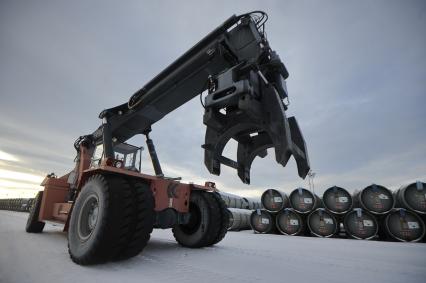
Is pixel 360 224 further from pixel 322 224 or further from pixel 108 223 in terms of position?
pixel 108 223

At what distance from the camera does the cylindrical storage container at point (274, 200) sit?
928 centimetres

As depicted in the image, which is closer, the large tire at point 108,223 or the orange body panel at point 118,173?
the large tire at point 108,223

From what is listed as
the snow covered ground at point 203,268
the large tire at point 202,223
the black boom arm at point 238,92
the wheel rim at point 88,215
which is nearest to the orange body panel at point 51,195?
the snow covered ground at point 203,268

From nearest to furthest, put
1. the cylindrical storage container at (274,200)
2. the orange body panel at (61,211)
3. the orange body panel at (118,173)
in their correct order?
the orange body panel at (118,173)
the orange body panel at (61,211)
the cylindrical storage container at (274,200)

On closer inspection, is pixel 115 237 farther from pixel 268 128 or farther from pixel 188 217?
pixel 268 128

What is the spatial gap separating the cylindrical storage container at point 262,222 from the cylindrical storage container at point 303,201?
3.43 feet

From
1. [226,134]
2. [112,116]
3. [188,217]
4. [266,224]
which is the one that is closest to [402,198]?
[266,224]

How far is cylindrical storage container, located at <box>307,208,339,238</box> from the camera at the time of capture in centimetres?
810

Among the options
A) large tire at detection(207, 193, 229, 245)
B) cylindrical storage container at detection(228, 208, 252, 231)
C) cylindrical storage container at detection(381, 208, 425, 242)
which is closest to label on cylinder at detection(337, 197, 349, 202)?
cylindrical storage container at detection(381, 208, 425, 242)

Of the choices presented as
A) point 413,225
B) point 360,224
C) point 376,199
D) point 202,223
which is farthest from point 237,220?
point 202,223

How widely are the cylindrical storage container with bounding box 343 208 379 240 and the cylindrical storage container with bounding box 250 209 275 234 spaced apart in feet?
8.38

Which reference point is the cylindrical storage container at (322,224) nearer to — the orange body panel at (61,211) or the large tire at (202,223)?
the large tire at (202,223)

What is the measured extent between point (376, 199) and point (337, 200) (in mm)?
1114

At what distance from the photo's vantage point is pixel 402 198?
24.2 ft
